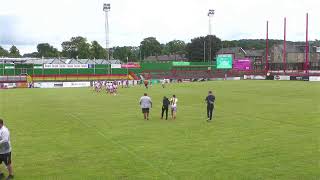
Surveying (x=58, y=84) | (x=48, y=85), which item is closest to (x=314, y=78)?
(x=58, y=84)

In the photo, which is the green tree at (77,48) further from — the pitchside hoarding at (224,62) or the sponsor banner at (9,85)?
the sponsor banner at (9,85)

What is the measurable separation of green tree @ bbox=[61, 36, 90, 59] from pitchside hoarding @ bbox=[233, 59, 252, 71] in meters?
74.5

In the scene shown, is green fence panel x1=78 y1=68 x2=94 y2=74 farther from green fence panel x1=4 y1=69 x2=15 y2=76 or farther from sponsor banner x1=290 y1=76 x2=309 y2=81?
sponsor banner x1=290 y1=76 x2=309 y2=81

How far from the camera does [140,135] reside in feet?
75.1

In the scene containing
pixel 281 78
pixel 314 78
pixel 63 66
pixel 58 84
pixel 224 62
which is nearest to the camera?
pixel 314 78

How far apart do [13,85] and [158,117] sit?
67695 millimetres

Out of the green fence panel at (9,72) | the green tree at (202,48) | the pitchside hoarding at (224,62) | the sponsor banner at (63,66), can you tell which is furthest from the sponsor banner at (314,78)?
the green tree at (202,48)

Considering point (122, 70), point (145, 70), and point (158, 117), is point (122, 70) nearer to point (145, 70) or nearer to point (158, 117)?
point (145, 70)

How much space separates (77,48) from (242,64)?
85.8 meters

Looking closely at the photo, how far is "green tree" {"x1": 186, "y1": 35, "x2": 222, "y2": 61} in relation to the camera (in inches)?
6417

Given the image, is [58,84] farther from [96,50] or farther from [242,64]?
[96,50]

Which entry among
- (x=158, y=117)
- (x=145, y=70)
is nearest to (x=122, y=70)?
(x=145, y=70)

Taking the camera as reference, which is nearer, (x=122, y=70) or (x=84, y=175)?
(x=84, y=175)

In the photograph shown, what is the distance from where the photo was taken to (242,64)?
125312 millimetres
